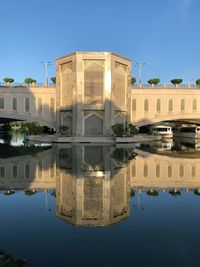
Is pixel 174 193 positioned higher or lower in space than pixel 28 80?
lower

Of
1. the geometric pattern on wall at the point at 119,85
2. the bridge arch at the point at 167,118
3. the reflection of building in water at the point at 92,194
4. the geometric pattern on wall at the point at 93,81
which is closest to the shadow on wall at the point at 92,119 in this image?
the geometric pattern on wall at the point at 93,81

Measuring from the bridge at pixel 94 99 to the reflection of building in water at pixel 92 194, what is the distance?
34207mm

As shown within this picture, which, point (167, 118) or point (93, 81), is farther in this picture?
Result: point (167, 118)

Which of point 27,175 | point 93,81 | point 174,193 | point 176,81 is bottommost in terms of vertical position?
point 174,193

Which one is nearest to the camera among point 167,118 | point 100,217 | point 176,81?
point 100,217

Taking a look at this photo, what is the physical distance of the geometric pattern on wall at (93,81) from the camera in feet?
190

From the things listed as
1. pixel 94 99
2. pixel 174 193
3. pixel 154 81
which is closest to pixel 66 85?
pixel 94 99

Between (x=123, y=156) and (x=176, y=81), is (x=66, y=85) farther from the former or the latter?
(x=123, y=156)

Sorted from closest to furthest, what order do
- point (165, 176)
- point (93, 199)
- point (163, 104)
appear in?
point (93, 199) < point (165, 176) < point (163, 104)

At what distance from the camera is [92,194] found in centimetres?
1385

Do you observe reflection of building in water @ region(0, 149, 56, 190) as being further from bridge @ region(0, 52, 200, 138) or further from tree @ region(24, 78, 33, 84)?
tree @ region(24, 78, 33, 84)

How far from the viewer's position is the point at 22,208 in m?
12.1

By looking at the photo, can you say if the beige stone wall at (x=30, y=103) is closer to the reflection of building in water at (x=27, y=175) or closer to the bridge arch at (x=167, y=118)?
the bridge arch at (x=167, y=118)

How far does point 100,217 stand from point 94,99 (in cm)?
4841
